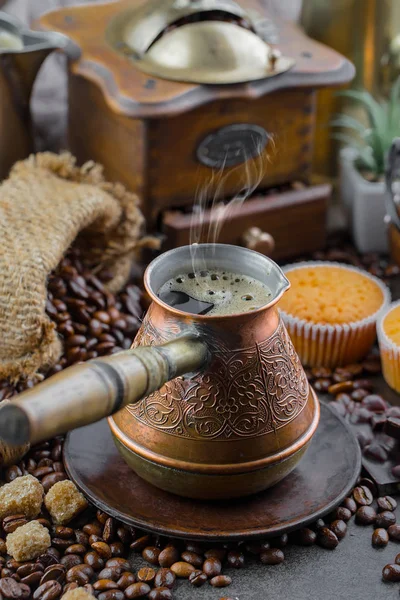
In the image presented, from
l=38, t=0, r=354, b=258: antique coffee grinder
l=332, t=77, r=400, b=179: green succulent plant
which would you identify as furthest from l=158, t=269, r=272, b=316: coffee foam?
l=332, t=77, r=400, b=179: green succulent plant

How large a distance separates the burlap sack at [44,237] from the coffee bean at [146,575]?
0.45 metres

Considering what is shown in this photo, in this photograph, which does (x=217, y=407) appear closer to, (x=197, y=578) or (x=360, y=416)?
(x=197, y=578)

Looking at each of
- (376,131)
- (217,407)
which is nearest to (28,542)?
(217,407)

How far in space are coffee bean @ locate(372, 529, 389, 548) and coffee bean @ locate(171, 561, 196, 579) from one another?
297 millimetres

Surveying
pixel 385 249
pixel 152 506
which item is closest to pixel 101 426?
pixel 152 506

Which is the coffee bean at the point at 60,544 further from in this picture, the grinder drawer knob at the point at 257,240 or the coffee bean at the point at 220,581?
the grinder drawer knob at the point at 257,240

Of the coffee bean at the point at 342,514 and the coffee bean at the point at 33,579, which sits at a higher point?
the coffee bean at the point at 33,579

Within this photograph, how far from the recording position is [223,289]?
1.30m

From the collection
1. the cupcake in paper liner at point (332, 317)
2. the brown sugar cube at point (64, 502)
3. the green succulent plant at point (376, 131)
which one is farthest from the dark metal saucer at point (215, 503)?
the green succulent plant at point (376, 131)

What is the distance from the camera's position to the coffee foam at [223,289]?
4.12ft

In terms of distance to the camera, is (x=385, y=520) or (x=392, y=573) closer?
(x=392, y=573)

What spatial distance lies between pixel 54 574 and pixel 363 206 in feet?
4.55

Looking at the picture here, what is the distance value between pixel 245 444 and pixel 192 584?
8.7 inches

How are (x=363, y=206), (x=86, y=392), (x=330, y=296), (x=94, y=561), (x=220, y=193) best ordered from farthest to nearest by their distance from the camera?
(x=363, y=206)
(x=220, y=193)
(x=330, y=296)
(x=94, y=561)
(x=86, y=392)
